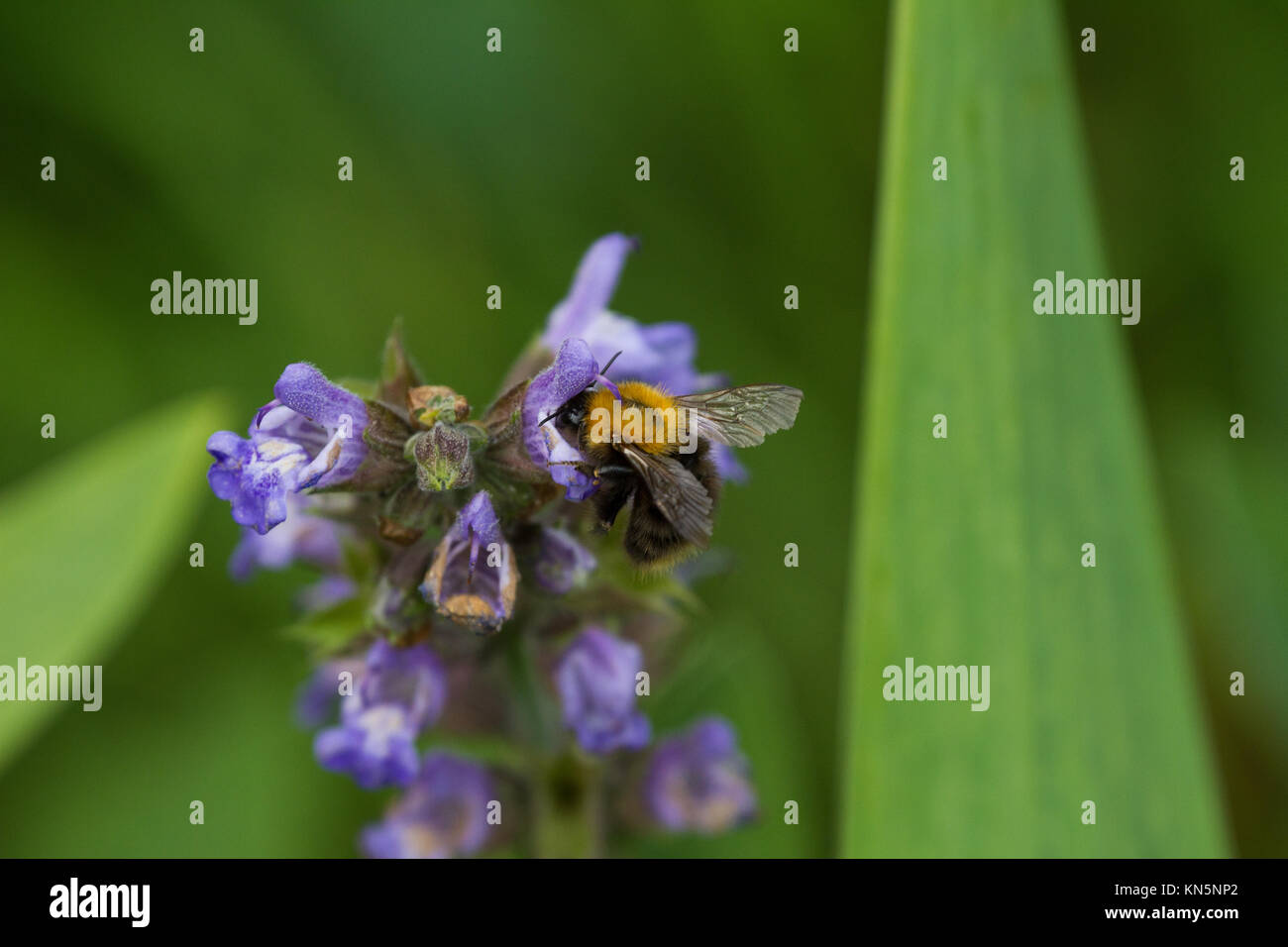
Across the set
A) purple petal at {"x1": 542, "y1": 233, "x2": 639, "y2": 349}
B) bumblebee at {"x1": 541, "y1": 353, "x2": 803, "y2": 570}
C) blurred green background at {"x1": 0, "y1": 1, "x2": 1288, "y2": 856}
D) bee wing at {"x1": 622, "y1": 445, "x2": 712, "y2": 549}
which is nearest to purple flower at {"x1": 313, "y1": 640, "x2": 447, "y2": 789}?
bumblebee at {"x1": 541, "y1": 353, "x2": 803, "y2": 570}

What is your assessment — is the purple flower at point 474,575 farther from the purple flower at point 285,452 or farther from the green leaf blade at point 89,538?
the green leaf blade at point 89,538

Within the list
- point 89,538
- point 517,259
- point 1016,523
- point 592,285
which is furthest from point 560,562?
point 517,259

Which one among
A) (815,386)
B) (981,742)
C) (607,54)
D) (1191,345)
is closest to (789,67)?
(607,54)

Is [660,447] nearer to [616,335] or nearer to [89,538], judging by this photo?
[616,335]

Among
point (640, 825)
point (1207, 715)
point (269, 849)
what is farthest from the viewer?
point (1207, 715)

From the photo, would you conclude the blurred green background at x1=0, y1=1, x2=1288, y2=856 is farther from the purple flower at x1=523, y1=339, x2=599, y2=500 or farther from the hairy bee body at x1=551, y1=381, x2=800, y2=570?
the purple flower at x1=523, y1=339, x2=599, y2=500

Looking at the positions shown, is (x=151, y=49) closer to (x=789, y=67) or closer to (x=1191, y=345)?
(x=789, y=67)
